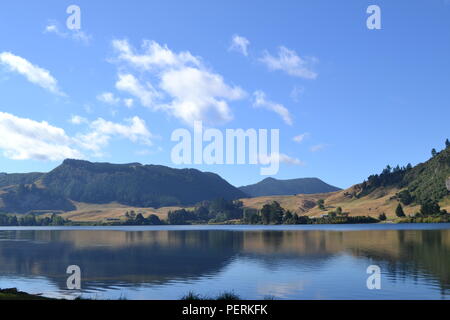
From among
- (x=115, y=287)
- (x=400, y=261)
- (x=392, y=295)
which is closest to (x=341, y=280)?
(x=392, y=295)

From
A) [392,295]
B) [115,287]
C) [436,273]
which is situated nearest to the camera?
[392,295]

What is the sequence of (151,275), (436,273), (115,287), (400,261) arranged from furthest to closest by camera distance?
(400,261) < (151,275) < (436,273) < (115,287)

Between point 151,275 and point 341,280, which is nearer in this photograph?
point 341,280

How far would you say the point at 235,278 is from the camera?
3155 inches
